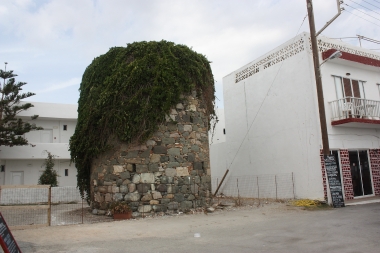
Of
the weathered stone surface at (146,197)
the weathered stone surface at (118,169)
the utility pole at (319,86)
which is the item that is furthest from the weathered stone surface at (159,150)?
the utility pole at (319,86)

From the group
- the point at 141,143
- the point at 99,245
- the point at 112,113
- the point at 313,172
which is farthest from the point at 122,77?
the point at 313,172

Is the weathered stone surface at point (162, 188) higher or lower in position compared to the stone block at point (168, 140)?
lower

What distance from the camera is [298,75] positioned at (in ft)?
47.5

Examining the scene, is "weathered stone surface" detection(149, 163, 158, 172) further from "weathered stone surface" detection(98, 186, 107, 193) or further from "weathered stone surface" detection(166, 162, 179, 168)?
"weathered stone surface" detection(98, 186, 107, 193)

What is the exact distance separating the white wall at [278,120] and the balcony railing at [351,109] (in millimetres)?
1096

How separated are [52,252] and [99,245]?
915 mm

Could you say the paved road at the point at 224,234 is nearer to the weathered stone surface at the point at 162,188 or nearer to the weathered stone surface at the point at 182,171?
the weathered stone surface at the point at 162,188

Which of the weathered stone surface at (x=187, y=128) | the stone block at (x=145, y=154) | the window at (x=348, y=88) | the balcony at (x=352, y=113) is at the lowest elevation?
the stone block at (x=145, y=154)

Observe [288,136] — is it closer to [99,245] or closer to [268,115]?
[268,115]

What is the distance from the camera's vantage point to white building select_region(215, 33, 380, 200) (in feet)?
45.5

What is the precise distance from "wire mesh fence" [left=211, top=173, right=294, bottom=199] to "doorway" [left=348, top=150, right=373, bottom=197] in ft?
8.99

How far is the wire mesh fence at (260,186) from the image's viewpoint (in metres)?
14.7

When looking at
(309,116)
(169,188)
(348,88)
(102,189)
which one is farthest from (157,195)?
(348,88)

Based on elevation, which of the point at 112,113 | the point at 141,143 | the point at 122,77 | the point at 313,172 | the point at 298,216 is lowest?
the point at 298,216
